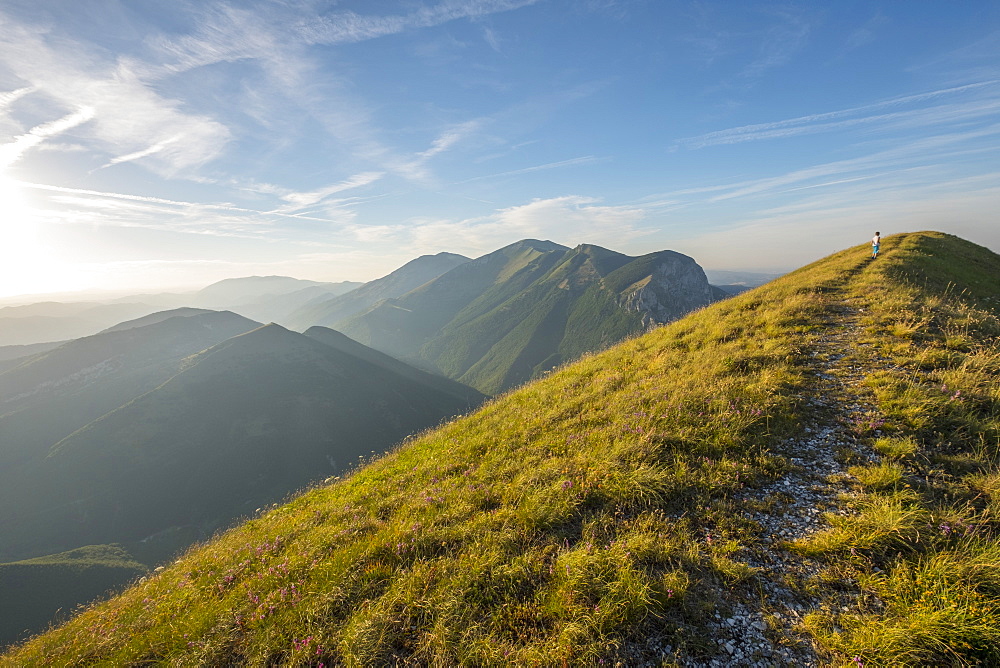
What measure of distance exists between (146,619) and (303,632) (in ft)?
15.4

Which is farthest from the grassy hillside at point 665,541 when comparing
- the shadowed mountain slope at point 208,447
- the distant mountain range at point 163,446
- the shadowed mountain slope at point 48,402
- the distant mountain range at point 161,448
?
the shadowed mountain slope at point 48,402

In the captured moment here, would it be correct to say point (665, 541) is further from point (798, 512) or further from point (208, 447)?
point (208, 447)

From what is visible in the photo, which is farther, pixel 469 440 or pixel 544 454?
pixel 469 440

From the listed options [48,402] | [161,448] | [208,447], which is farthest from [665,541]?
[48,402]

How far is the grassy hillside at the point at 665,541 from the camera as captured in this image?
16.1ft

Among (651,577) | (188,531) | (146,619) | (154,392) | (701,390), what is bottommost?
(188,531)

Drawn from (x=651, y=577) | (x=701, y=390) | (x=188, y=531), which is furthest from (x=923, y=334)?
(x=188, y=531)

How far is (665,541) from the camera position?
245 inches

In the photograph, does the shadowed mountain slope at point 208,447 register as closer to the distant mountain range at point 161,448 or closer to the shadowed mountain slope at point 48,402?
the distant mountain range at point 161,448

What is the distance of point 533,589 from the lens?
5980 millimetres

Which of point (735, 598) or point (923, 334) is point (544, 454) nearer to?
point (735, 598)

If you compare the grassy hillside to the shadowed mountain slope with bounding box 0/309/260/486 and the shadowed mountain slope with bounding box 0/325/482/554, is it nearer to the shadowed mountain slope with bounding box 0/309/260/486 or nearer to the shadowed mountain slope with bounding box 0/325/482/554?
the shadowed mountain slope with bounding box 0/325/482/554

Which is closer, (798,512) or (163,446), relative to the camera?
(798,512)

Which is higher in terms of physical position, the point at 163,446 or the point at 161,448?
the point at 163,446
